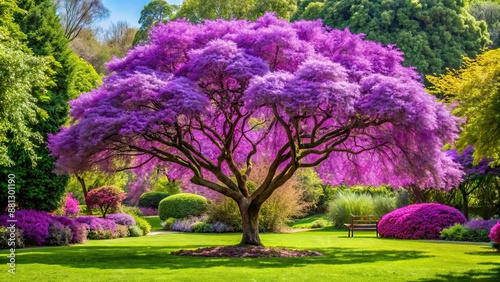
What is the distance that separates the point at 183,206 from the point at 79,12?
2565 centimetres

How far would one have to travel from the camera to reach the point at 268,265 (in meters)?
12.9

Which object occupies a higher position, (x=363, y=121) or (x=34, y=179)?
(x=363, y=121)

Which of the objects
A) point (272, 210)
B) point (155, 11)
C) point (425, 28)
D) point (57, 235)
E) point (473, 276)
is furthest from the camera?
point (155, 11)

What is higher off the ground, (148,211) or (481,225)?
(148,211)

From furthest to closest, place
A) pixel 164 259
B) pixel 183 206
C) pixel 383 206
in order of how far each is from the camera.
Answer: pixel 183 206
pixel 383 206
pixel 164 259

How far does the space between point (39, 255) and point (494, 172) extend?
1603 cm

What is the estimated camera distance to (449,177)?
18047mm

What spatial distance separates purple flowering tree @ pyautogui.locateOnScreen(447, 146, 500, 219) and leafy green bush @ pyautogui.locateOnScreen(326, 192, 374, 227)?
16.7 feet

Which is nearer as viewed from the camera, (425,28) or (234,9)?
(234,9)

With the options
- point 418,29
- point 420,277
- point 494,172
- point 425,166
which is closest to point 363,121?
point 425,166

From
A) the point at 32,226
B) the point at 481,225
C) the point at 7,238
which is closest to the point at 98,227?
the point at 32,226

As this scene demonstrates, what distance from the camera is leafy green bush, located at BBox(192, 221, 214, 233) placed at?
90.7 ft

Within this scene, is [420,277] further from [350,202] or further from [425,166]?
[350,202]

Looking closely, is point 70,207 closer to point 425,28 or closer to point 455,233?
point 455,233
